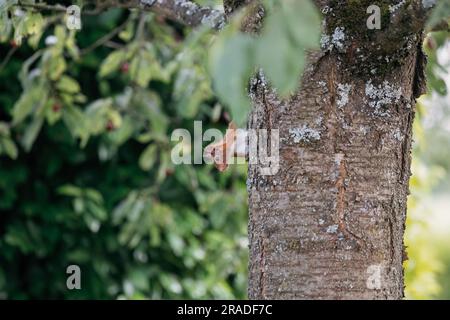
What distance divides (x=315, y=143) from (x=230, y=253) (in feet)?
5.17

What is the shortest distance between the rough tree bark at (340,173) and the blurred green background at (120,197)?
1149 millimetres

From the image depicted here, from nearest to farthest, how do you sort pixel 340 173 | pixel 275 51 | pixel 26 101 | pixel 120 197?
1. pixel 275 51
2. pixel 340 173
3. pixel 26 101
4. pixel 120 197

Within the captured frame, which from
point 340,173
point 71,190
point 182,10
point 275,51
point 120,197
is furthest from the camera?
point 120,197

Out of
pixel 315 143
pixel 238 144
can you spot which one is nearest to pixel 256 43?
pixel 315 143

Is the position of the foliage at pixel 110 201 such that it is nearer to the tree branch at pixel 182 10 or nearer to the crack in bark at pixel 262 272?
the tree branch at pixel 182 10

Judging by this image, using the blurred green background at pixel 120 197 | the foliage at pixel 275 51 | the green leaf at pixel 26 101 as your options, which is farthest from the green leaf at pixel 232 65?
the blurred green background at pixel 120 197

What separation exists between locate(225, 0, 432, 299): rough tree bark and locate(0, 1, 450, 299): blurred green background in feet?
3.77

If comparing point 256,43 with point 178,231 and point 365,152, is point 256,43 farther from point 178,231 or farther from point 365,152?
point 178,231

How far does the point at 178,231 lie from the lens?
280 cm

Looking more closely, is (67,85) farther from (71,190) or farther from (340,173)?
(340,173)

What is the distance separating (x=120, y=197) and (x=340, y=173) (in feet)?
5.65

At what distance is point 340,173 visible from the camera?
1.16 meters

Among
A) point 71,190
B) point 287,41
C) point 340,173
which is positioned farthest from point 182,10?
point 71,190

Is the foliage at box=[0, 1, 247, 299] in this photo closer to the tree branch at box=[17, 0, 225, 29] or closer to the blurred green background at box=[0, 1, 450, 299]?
the blurred green background at box=[0, 1, 450, 299]
